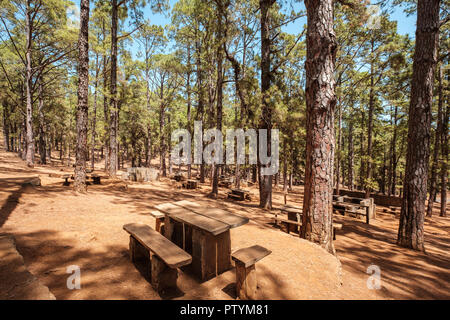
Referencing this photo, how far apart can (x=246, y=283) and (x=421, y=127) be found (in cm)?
679

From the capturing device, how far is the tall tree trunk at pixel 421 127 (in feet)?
18.6

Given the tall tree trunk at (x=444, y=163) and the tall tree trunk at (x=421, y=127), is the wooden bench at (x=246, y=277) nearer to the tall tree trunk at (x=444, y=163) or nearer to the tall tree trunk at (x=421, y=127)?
the tall tree trunk at (x=421, y=127)

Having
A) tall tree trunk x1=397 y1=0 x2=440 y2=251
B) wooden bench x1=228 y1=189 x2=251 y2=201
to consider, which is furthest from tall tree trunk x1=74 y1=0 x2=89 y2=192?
tall tree trunk x1=397 y1=0 x2=440 y2=251

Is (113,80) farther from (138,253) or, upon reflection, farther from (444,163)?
(444,163)

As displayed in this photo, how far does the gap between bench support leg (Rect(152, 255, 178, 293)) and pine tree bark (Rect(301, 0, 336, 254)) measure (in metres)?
3.11

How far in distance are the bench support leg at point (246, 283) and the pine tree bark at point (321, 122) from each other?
7.76 ft

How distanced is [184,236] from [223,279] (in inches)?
39.6

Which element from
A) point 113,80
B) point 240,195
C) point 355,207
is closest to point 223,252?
point 240,195

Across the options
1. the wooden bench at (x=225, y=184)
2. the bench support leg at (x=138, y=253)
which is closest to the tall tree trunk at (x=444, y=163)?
the wooden bench at (x=225, y=184)

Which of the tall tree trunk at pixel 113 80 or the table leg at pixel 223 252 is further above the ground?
the tall tree trunk at pixel 113 80

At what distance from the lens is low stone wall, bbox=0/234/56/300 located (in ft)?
6.11

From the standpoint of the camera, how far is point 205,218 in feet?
10.7

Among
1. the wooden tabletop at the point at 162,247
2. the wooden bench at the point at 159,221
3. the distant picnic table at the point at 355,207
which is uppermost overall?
the wooden tabletop at the point at 162,247
